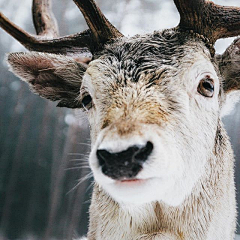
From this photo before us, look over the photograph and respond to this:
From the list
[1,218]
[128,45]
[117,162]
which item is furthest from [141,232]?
[1,218]

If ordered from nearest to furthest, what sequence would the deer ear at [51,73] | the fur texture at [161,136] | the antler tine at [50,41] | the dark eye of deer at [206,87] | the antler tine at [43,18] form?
the fur texture at [161,136] → the dark eye of deer at [206,87] → the deer ear at [51,73] → the antler tine at [50,41] → the antler tine at [43,18]

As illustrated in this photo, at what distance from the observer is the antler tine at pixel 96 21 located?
219 cm

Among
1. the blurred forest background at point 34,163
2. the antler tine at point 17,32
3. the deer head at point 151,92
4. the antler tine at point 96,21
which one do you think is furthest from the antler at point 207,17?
the blurred forest background at point 34,163

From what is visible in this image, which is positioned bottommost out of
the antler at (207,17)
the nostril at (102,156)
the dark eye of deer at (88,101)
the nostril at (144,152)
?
the nostril at (102,156)

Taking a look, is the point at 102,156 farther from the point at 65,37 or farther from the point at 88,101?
the point at 65,37

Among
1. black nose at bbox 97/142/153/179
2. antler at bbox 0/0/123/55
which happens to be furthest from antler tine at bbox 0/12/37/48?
black nose at bbox 97/142/153/179

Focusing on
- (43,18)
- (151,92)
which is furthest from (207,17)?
(43,18)

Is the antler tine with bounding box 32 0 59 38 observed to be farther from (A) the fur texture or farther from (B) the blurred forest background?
(B) the blurred forest background

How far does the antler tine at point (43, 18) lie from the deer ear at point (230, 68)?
5.90 feet

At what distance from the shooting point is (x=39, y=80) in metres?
2.47

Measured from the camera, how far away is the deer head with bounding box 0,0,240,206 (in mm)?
1399

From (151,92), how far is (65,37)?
125 centimetres

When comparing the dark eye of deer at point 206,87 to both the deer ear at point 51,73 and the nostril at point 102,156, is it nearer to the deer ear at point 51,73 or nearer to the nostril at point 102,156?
the nostril at point 102,156

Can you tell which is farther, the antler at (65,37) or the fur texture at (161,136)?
the antler at (65,37)
